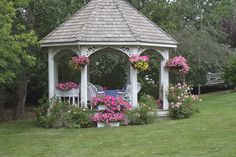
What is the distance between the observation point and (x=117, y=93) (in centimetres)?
1636

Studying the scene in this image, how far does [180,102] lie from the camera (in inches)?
654

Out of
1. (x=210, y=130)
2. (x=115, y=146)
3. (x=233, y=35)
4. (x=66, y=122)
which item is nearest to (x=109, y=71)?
(x=66, y=122)

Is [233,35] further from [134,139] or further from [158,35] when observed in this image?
[134,139]

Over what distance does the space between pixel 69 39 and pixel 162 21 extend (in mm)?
12676

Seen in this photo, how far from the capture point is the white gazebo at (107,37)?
50.5 feet

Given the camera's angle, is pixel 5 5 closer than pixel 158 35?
Yes

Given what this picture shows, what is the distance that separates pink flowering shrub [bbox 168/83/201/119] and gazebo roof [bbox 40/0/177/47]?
1622 mm

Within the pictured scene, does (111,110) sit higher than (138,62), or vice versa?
(138,62)

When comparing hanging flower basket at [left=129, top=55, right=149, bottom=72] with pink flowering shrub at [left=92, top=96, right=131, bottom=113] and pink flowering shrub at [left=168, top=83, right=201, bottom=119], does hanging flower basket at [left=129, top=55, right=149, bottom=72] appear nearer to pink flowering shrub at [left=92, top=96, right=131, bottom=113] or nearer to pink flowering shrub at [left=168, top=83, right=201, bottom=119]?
pink flowering shrub at [left=92, top=96, right=131, bottom=113]

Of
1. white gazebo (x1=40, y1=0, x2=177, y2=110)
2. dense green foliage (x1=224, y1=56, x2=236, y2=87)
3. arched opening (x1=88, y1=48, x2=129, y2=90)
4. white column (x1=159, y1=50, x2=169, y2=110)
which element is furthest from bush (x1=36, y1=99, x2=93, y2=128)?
dense green foliage (x1=224, y1=56, x2=236, y2=87)

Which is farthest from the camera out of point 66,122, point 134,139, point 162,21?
point 162,21

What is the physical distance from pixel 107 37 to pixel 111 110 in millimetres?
2335

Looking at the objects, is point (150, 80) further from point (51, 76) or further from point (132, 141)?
point (132, 141)

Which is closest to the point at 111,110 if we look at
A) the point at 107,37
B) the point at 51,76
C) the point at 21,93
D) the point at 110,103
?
the point at 110,103
